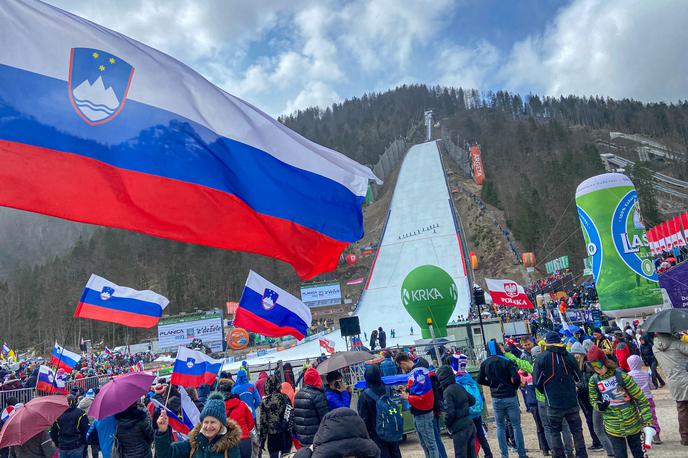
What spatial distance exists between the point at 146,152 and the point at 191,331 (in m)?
37.3

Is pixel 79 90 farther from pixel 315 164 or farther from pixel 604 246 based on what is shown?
pixel 604 246

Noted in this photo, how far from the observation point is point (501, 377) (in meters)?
6.34

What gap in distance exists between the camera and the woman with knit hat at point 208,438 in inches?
139

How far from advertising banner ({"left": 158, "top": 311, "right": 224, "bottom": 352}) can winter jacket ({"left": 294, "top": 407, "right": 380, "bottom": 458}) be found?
38272 millimetres

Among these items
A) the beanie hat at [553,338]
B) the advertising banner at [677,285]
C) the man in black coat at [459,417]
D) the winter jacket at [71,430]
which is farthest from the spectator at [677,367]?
the advertising banner at [677,285]

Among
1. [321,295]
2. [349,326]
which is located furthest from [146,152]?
[321,295]

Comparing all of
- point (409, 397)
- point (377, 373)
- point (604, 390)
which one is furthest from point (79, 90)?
point (604, 390)

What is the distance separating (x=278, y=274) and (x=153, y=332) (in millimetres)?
18372

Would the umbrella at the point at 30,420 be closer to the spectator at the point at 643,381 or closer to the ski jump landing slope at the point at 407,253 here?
the spectator at the point at 643,381

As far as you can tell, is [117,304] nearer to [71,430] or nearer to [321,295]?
[71,430]

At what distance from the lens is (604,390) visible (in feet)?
17.3

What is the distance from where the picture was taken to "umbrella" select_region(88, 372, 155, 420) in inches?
173

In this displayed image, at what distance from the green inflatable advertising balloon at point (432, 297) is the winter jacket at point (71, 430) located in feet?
46.7

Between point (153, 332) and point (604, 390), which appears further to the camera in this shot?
point (153, 332)
